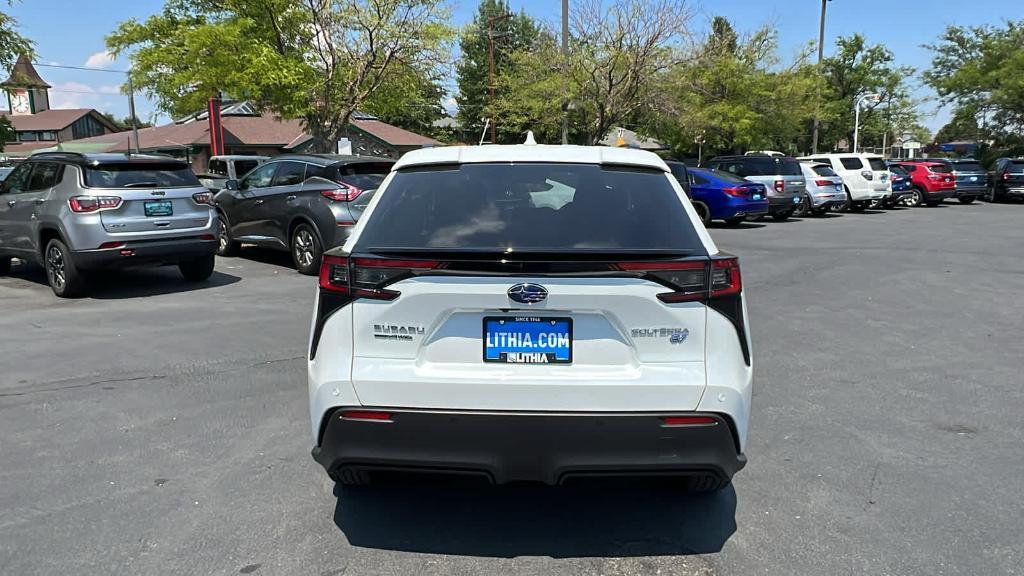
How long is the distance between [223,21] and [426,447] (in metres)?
22.2

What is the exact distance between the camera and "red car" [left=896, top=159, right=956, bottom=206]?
26.8 meters

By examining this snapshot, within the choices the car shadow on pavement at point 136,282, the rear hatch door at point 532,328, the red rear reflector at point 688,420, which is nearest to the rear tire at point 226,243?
the car shadow on pavement at point 136,282

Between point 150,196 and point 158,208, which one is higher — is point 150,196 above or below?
above

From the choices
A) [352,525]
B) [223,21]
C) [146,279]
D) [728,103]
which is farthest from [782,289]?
[728,103]

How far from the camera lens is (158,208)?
30.3 feet

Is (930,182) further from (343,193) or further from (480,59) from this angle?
(480,59)

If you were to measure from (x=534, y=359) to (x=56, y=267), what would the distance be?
838 cm

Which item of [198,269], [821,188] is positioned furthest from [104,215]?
[821,188]

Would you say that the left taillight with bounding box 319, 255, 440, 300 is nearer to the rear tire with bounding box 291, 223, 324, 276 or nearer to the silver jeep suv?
the silver jeep suv

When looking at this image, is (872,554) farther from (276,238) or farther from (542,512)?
(276,238)

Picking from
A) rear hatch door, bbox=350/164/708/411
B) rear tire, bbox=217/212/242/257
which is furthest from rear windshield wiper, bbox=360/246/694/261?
rear tire, bbox=217/212/242/257

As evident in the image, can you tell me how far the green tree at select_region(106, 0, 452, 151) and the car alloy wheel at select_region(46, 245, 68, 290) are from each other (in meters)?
12.1

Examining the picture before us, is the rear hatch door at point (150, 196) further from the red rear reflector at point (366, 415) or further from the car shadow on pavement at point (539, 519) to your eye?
the red rear reflector at point (366, 415)

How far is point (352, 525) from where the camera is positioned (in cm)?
351
